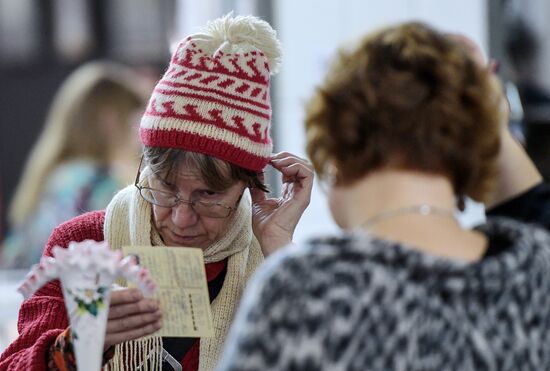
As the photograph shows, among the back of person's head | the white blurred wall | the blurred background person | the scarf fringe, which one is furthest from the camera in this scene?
the white blurred wall

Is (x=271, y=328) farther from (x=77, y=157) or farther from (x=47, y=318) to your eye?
(x=77, y=157)

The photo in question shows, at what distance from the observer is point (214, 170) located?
250 centimetres

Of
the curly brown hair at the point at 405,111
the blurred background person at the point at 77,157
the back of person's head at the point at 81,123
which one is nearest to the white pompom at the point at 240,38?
the curly brown hair at the point at 405,111

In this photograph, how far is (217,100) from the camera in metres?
2.47

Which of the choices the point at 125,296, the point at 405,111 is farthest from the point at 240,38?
the point at 405,111

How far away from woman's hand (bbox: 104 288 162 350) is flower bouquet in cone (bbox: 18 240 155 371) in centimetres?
5

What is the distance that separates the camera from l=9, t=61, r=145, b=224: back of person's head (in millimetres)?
5500

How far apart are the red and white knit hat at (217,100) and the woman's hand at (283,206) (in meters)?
0.19

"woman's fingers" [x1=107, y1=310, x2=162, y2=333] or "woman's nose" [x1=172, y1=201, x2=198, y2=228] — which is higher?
"woman's nose" [x1=172, y1=201, x2=198, y2=228]

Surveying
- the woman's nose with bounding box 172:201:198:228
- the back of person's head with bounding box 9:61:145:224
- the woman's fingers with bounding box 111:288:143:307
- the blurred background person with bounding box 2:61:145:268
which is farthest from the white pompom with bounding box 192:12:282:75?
the back of person's head with bounding box 9:61:145:224

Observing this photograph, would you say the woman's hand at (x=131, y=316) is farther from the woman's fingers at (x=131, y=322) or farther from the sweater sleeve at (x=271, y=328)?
the sweater sleeve at (x=271, y=328)

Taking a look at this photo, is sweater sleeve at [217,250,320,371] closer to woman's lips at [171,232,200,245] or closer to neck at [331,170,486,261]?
neck at [331,170,486,261]

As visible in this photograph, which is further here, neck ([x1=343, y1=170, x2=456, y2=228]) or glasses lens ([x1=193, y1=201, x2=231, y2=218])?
glasses lens ([x1=193, y1=201, x2=231, y2=218])

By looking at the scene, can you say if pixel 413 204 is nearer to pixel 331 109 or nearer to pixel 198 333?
pixel 331 109
